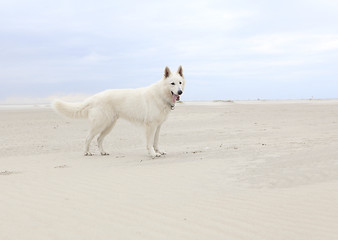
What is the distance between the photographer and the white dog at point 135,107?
22.7 ft

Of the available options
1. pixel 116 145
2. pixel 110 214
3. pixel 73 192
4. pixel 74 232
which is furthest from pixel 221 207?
pixel 116 145

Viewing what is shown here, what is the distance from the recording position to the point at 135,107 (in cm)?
721

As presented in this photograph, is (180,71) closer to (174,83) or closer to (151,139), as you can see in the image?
(174,83)

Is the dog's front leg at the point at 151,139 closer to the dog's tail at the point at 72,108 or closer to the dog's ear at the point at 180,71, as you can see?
the dog's ear at the point at 180,71

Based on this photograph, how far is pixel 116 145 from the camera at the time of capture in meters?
8.95

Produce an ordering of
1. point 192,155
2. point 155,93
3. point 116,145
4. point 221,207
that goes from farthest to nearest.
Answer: point 116,145 < point 155,93 < point 192,155 < point 221,207

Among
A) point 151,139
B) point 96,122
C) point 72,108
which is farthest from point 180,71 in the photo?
point 72,108

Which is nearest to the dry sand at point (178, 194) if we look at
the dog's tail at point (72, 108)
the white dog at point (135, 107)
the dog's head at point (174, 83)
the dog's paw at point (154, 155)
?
the dog's paw at point (154, 155)

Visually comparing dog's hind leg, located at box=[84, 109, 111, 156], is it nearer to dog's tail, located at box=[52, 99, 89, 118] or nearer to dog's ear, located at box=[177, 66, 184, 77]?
dog's tail, located at box=[52, 99, 89, 118]

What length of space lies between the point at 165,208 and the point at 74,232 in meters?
0.96

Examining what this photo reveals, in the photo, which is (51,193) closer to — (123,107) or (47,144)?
(123,107)

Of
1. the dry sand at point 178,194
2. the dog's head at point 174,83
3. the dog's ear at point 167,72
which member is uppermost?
the dog's ear at point 167,72

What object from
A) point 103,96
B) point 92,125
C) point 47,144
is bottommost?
point 47,144

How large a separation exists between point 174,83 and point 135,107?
1.05m
